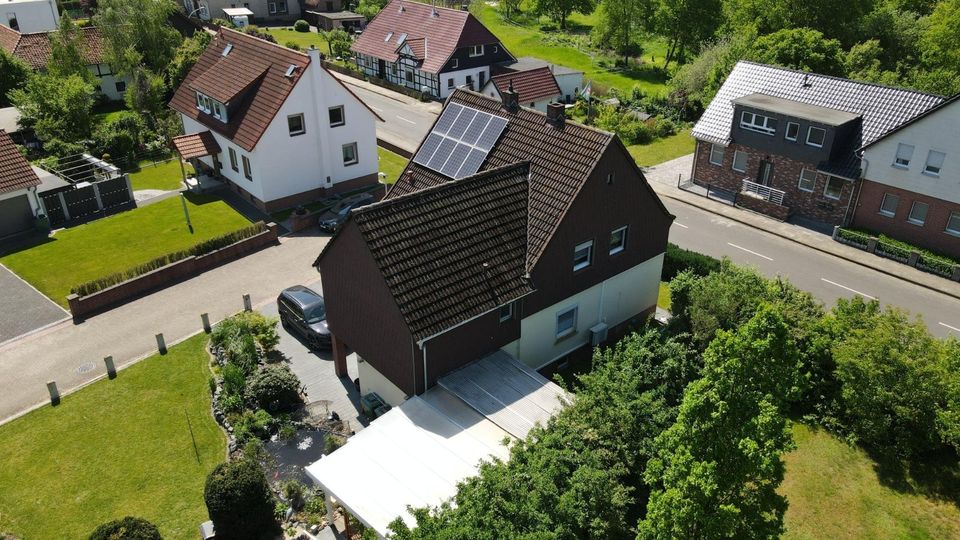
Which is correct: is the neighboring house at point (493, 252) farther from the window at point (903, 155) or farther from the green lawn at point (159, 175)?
the green lawn at point (159, 175)

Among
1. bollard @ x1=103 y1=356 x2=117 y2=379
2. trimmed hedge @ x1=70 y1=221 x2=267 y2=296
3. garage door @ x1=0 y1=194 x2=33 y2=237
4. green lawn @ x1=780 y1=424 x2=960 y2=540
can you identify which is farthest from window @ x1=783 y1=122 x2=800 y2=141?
garage door @ x1=0 y1=194 x2=33 y2=237

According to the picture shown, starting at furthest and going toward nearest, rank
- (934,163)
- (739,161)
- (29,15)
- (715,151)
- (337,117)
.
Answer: (29,15), (715,151), (739,161), (337,117), (934,163)

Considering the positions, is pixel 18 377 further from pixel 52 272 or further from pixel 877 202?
pixel 877 202

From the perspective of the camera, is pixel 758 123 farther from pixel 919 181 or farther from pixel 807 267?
pixel 807 267

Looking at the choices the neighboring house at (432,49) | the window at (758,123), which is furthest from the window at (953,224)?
the neighboring house at (432,49)

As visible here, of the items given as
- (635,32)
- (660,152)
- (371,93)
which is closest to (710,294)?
(660,152)

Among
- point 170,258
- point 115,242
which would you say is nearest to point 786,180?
point 170,258
